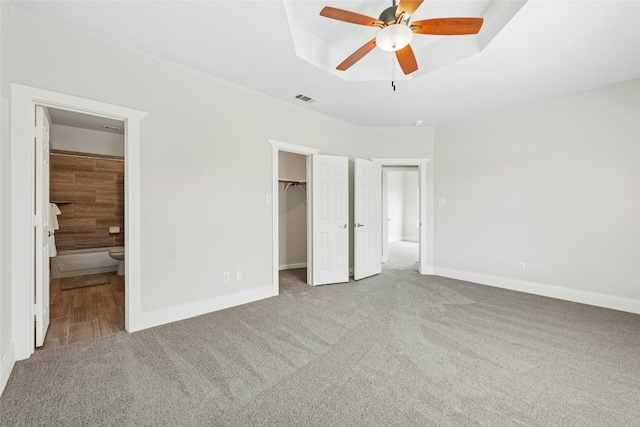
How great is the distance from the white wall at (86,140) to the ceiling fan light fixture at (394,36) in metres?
5.75

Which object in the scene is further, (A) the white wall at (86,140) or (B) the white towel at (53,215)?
(A) the white wall at (86,140)

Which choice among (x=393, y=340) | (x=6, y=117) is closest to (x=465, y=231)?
(x=393, y=340)

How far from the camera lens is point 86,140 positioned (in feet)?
17.3

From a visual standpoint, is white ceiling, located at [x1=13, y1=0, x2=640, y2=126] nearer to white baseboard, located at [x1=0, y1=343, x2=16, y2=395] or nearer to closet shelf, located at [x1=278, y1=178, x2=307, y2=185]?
closet shelf, located at [x1=278, y1=178, x2=307, y2=185]

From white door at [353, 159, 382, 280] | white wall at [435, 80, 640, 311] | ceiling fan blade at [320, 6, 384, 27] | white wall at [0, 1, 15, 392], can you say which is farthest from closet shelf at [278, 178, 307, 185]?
white wall at [0, 1, 15, 392]

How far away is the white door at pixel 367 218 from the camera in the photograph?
476 cm

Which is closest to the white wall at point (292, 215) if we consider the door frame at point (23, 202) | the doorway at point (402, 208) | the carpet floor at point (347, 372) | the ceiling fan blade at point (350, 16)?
the carpet floor at point (347, 372)

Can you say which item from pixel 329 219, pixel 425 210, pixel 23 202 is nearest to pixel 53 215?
pixel 23 202

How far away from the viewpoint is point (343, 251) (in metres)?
4.64

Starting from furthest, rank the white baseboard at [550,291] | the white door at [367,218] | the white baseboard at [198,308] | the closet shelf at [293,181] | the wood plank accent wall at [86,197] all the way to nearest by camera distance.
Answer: the closet shelf at [293,181], the wood plank accent wall at [86,197], the white door at [367,218], the white baseboard at [550,291], the white baseboard at [198,308]

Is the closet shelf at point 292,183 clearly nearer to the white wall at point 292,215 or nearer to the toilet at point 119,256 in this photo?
the white wall at point 292,215

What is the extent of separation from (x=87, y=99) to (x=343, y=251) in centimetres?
370

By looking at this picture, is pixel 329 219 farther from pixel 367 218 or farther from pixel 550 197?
pixel 550 197

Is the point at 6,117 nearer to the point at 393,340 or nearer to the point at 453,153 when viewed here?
the point at 393,340
